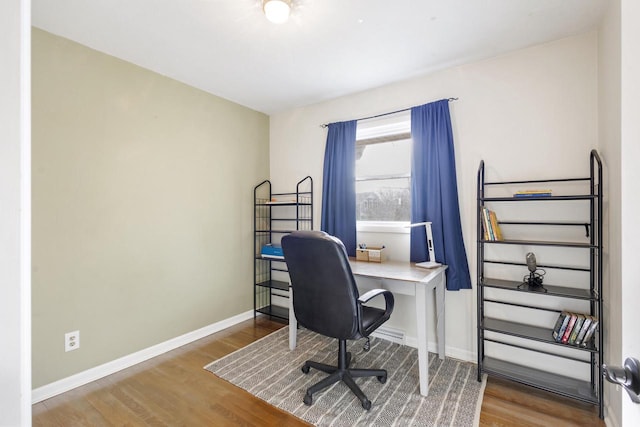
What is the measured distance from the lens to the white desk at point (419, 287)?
2006 mm

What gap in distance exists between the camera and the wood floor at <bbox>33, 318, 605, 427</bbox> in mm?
1761

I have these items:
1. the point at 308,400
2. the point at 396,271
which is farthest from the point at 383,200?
the point at 308,400

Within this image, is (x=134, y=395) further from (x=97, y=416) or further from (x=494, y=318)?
(x=494, y=318)

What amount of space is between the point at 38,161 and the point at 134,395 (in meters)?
1.69

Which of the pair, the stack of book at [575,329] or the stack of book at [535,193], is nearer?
the stack of book at [575,329]

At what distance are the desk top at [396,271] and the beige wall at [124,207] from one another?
5.14 ft

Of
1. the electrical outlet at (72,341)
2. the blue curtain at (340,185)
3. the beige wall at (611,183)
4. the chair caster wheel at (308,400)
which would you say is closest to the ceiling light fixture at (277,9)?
the blue curtain at (340,185)

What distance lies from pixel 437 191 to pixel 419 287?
93 centimetres

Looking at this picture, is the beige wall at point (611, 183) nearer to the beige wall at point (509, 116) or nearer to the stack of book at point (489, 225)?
the beige wall at point (509, 116)

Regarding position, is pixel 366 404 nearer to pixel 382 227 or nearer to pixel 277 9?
pixel 382 227

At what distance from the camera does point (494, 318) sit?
2355 millimetres

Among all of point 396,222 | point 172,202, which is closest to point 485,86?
point 396,222

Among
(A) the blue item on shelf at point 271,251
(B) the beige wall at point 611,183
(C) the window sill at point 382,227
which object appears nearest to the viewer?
(B) the beige wall at point 611,183

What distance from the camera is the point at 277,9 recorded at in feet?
5.66
